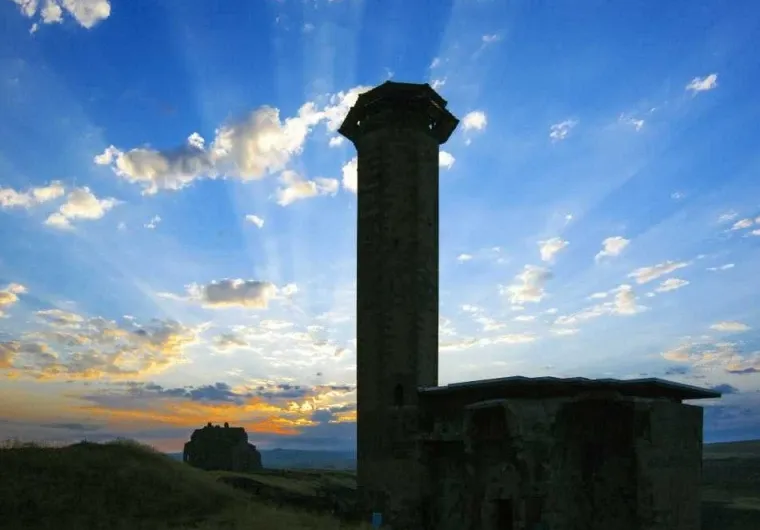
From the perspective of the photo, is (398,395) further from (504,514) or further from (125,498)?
(125,498)

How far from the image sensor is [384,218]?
86.0ft

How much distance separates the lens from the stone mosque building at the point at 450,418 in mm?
18094

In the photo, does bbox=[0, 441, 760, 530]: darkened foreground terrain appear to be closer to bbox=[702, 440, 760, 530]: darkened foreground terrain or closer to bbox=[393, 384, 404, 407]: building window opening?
bbox=[393, 384, 404, 407]: building window opening

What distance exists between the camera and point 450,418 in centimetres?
2250

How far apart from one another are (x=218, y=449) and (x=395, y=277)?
32.3 metres

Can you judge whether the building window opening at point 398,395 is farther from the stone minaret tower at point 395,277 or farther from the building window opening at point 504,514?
the building window opening at point 504,514

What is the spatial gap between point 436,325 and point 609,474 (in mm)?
9696

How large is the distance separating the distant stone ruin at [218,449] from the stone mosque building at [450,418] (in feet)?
95.8

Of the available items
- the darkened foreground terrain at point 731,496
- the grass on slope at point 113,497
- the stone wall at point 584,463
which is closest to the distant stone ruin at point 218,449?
the grass on slope at point 113,497

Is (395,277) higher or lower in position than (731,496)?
higher

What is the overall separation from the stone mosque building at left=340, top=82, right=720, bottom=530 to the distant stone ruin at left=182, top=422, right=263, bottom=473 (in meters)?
29.2

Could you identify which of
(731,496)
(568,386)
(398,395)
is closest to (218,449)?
(398,395)

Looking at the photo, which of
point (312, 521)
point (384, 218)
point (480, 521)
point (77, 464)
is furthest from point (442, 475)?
point (77, 464)

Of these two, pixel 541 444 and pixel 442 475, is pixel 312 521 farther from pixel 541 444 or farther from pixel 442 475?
pixel 541 444
